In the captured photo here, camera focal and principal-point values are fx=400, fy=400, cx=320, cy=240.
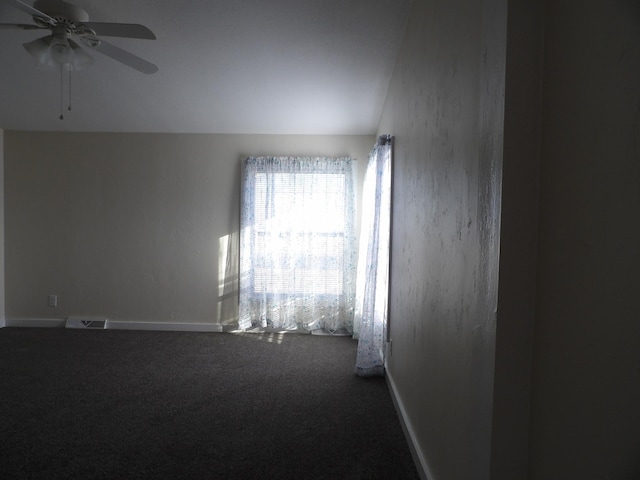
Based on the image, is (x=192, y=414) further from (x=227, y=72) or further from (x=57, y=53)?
(x=227, y=72)

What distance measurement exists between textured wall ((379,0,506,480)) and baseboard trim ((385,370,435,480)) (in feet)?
0.07

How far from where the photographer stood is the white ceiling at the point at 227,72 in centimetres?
239

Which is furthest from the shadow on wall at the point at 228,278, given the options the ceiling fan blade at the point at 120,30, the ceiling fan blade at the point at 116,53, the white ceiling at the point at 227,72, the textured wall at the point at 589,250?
the textured wall at the point at 589,250

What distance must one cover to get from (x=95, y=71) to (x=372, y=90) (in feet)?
7.48

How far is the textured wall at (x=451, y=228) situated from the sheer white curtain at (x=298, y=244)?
2221 millimetres

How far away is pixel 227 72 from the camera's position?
10.5 feet

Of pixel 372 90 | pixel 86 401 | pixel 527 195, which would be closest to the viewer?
pixel 527 195

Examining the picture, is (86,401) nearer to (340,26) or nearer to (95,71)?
(95,71)

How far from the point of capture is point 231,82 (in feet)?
11.1

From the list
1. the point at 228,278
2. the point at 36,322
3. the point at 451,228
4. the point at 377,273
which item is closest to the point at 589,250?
the point at 451,228

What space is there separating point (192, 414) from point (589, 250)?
255 centimetres

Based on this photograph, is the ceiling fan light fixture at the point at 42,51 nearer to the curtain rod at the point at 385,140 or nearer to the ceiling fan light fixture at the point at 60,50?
the ceiling fan light fixture at the point at 60,50

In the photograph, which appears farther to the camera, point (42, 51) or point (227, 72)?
point (227, 72)

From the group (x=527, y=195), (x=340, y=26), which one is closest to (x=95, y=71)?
(x=340, y=26)
